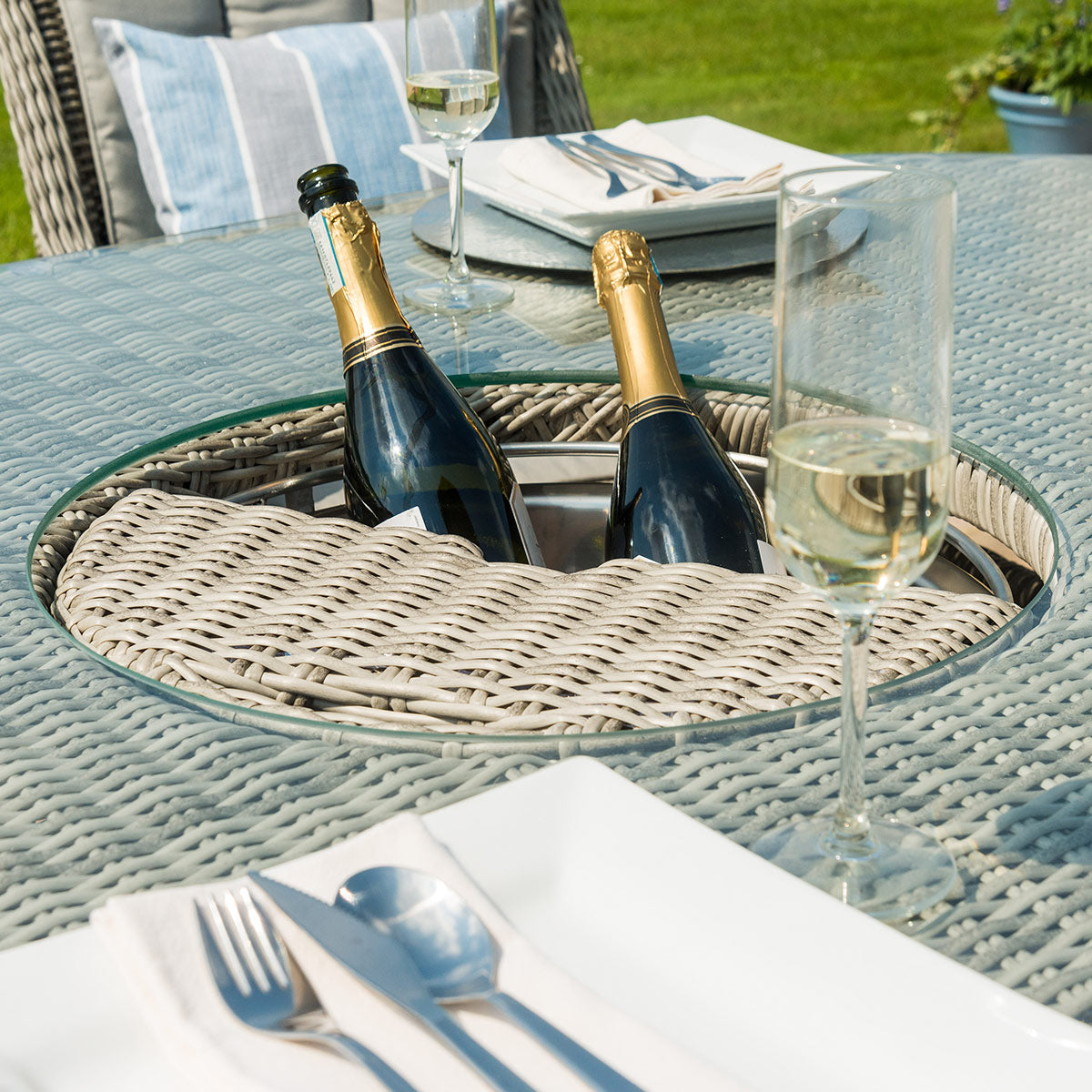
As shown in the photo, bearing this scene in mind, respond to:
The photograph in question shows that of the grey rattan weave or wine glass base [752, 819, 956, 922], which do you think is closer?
wine glass base [752, 819, 956, 922]

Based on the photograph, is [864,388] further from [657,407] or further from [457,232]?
[457,232]

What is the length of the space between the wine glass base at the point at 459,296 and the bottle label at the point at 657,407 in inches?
12.1

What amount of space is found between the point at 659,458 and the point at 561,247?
19.5 inches

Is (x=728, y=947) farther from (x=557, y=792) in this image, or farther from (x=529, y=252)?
(x=529, y=252)

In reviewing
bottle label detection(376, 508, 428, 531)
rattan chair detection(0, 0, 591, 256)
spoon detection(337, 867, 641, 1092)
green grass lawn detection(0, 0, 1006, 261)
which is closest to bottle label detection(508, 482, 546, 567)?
bottle label detection(376, 508, 428, 531)

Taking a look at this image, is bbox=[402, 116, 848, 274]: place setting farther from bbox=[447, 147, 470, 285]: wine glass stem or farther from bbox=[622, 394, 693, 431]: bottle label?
bbox=[622, 394, 693, 431]: bottle label

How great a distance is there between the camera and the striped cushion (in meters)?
2.18

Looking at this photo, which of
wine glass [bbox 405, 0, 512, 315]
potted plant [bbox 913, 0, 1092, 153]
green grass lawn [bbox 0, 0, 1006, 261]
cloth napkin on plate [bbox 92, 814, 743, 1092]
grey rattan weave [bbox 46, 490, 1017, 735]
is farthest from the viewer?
green grass lawn [bbox 0, 0, 1006, 261]

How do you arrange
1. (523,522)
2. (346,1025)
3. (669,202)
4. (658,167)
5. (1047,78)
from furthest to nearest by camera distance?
(1047,78), (658,167), (669,202), (523,522), (346,1025)

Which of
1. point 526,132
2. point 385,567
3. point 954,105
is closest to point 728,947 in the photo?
point 385,567

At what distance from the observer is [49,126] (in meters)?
2.23

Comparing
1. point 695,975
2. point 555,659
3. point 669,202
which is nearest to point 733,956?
point 695,975

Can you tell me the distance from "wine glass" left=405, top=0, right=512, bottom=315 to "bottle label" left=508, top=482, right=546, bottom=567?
0.85 feet

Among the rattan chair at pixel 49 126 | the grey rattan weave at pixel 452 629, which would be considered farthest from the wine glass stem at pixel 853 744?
the rattan chair at pixel 49 126
